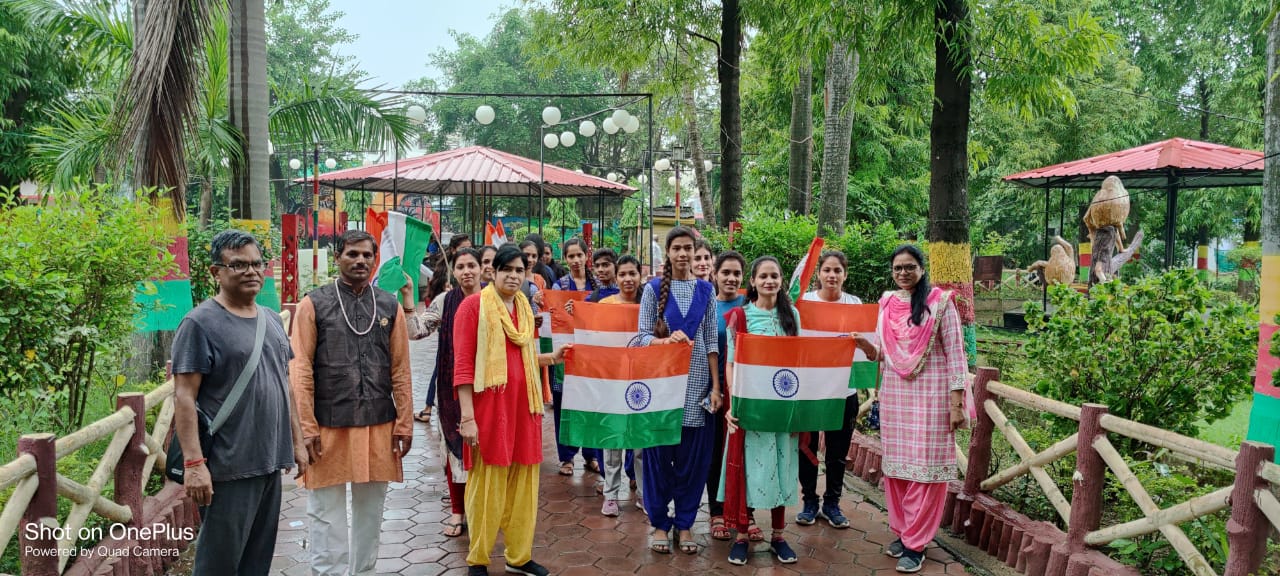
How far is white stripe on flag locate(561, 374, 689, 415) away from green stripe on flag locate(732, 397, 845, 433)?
0.40 metres

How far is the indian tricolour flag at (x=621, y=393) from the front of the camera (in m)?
4.32

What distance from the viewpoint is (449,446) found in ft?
14.5

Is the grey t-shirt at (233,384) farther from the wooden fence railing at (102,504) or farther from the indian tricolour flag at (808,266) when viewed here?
the indian tricolour flag at (808,266)

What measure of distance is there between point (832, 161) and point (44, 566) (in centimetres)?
1004

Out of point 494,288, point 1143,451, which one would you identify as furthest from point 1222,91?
point 494,288

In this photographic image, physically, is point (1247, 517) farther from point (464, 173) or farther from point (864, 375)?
point (464, 173)

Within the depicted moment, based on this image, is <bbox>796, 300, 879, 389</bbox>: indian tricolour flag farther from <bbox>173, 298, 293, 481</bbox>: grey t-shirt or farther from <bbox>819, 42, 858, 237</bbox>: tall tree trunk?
<bbox>819, 42, 858, 237</bbox>: tall tree trunk

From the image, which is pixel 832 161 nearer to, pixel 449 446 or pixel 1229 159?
pixel 1229 159

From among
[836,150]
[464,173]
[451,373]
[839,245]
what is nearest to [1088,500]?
[451,373]

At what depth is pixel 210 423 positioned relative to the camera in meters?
2.98

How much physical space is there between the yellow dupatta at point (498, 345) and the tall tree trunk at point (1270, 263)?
348 cm

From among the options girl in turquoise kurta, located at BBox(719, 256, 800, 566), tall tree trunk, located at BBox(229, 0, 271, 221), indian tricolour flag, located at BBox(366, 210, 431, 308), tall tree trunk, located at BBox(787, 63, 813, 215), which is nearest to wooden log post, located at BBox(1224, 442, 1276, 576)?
girl in turquoise kurta, located at BBox(719, 256, 800, 566)

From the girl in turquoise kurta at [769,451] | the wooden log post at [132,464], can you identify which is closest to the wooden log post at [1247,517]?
the girl in turquoise kurta at [769,451]

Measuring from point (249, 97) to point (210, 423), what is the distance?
6121 mm
